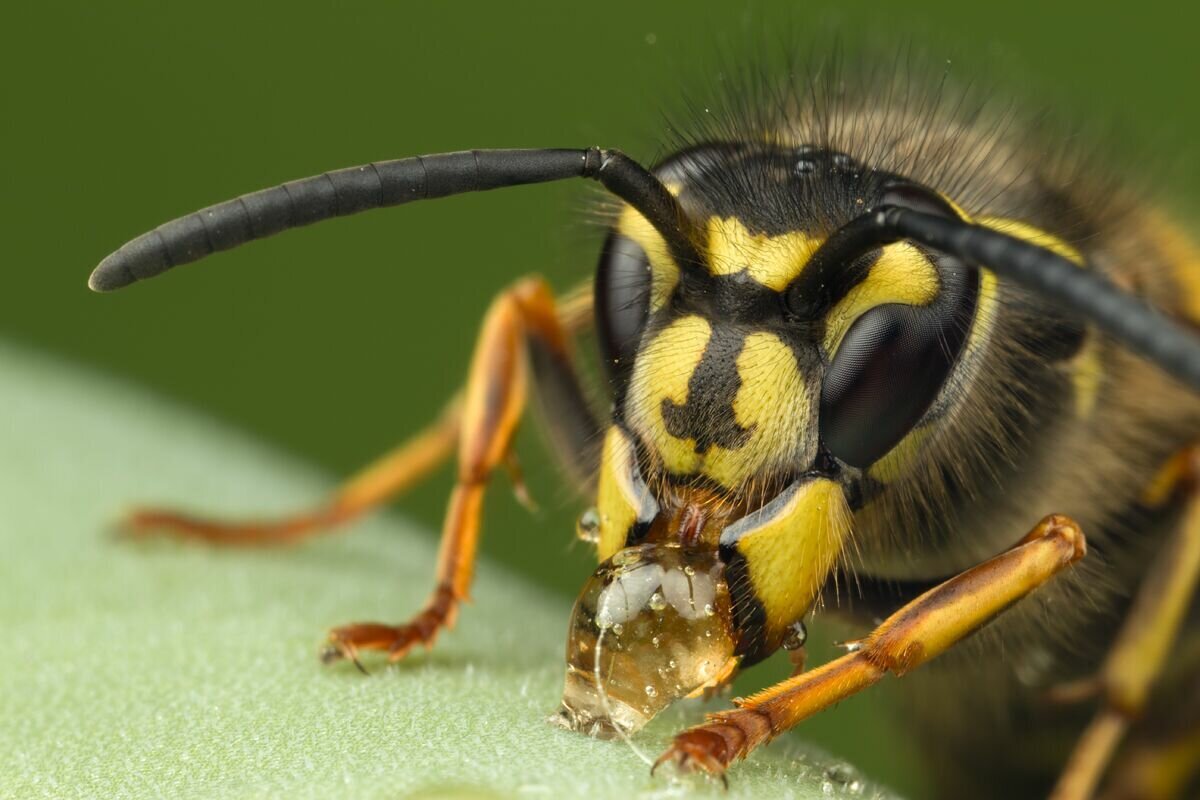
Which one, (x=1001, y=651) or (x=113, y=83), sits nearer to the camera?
(x=1001, y=651)

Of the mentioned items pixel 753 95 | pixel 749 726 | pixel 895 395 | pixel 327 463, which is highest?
pixel 753 95

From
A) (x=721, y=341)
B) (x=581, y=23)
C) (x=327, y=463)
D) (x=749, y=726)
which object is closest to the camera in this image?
(x=749, y=726)

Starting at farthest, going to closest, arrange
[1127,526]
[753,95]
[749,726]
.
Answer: [1127,526] < [753,95] < [749,726]

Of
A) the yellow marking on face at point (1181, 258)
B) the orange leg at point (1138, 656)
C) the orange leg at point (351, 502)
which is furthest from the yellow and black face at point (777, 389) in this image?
the orange leg at point (351, 502)

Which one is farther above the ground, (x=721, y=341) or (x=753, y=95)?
(x=753, y=95)

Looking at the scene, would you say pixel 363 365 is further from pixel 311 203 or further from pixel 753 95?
pixel 311 203

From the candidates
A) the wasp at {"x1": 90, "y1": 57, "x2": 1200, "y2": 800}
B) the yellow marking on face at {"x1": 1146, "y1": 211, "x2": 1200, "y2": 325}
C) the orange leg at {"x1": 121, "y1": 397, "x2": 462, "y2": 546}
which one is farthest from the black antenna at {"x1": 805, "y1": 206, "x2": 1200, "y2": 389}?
the orange leg at {"x1": 121, "y1": 397, "x2": 462, "y2": 546}

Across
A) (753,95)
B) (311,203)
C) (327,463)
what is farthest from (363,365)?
(311,203)
